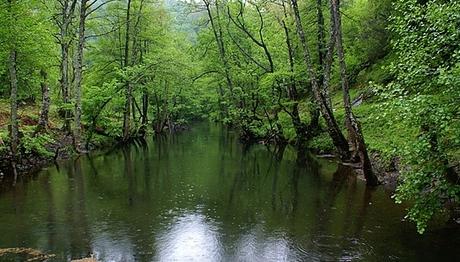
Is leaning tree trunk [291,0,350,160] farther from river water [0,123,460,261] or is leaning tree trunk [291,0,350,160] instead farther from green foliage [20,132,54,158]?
green foliage [20,132,54,158]

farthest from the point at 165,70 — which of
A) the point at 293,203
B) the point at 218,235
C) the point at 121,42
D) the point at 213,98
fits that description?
the point at 218,235

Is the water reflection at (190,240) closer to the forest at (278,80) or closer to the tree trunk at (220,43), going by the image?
the forest at (278,80)

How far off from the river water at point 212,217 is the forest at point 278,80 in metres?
1.34

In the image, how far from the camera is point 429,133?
8117mm

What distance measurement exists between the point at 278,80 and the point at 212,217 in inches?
670

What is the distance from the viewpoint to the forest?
8484 millimetres

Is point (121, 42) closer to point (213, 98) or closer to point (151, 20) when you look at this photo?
point (151, 20)

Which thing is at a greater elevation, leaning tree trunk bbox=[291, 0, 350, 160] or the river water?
leaning tree trunk bbox=[291, 0, 350, 160]

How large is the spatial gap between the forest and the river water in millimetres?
1336

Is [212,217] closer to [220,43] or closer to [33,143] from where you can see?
[33,143]

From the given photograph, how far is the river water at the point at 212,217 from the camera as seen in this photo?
10.3m

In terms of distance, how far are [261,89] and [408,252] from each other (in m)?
22.4

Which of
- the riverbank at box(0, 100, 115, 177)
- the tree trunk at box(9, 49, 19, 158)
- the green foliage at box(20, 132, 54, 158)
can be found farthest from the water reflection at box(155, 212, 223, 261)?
the green foliage at box(20, 132, 54, 158)

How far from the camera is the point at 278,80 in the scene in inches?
1128
